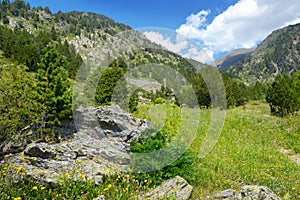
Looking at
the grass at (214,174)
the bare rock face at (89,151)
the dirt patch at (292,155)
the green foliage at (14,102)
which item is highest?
the green foliage at (14,102)

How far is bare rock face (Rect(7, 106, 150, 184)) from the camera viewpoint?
637cm

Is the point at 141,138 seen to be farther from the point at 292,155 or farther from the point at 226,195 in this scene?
the point at 292,155

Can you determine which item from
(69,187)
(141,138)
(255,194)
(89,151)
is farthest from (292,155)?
(69,187)

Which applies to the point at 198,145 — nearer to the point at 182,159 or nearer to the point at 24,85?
the point at 182,159

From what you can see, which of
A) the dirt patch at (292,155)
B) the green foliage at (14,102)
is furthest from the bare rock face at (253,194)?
the green foliage at (14,102)

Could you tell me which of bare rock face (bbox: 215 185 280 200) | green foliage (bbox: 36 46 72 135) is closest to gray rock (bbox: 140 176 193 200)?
bare rock face (bbox: 215 185 280 200)

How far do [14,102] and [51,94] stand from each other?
5.63 ft

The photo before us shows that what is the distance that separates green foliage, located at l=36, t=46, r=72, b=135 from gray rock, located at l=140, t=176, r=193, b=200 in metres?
6.25

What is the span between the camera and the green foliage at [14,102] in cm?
992

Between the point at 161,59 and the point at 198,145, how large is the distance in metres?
4.84

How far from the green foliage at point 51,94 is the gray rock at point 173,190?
6252mm

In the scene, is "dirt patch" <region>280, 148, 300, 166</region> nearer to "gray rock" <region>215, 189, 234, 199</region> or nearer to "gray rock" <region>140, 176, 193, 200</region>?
"gray rock" <region>215, 189, 234, 199</region>

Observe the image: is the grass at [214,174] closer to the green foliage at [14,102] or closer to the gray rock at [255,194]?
the gray rock at [255,194]

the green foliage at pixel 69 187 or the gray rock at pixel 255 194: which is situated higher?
the green foliage at pixel 69 187
